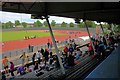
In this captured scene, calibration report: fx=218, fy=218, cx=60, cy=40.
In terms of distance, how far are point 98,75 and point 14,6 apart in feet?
15.7

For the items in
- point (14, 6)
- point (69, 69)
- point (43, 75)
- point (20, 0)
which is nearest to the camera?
point (20, 0)

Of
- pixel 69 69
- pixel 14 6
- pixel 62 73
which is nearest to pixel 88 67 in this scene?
pixel 69 69

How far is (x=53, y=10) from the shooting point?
1055 centimetres

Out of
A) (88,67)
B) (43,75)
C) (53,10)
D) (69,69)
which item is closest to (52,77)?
(43,75)

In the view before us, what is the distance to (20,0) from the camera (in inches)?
317

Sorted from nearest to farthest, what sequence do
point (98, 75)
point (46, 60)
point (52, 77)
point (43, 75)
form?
point (98, 75)
point (52, 77)
point (43, 75)
point (46, 60)

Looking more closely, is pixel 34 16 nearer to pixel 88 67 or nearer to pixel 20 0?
pixel 20 0

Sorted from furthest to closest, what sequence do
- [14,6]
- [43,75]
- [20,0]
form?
[43,75], [14,6], [20,0]

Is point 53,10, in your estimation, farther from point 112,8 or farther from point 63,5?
point 112,8

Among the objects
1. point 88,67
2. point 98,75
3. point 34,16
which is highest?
point 34,16

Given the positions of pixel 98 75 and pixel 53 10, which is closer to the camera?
pixel 98 75

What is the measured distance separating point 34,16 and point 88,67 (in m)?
5.01

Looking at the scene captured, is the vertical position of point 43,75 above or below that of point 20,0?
below

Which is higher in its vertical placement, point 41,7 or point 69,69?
point 41,7
